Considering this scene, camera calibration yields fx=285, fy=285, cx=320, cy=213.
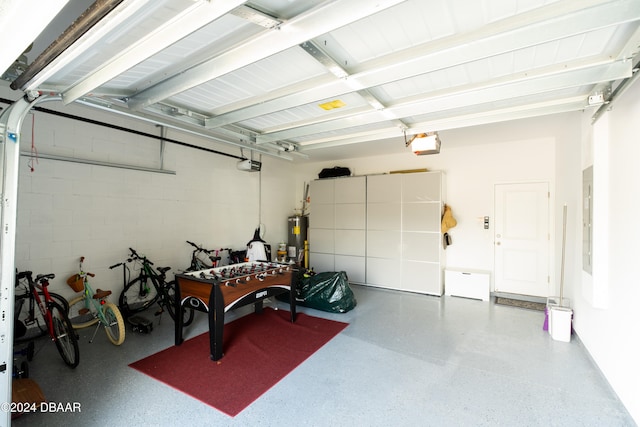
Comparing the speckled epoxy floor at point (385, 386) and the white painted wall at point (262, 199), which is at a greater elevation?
the white painted wall at point (262, 199)

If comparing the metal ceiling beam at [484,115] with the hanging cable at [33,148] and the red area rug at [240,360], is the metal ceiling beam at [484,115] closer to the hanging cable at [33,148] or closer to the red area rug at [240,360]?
the red area rug at [240,360]

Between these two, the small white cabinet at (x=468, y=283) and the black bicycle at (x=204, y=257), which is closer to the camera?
the black bicycle at (x=204, y=257)

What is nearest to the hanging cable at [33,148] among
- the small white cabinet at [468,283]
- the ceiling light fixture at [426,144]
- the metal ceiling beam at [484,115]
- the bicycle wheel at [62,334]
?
the bicycle wheel at [62,334]

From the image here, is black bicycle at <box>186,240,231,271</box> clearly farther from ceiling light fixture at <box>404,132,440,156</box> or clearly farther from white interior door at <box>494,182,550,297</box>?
white interior door at <box>494,182,550,297</box>

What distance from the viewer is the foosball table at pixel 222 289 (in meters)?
2.85

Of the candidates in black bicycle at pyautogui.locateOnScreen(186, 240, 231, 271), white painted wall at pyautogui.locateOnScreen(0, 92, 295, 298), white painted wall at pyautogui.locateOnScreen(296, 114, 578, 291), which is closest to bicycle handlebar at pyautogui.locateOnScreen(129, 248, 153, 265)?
white painted wall at pyautogui.locateOnScreen(0, 92, 295, 298)

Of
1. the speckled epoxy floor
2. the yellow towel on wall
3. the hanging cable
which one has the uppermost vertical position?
the hanging cable

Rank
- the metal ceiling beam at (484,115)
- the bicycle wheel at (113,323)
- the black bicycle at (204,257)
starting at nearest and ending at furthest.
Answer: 1. the metal ceiling beam at (484,115)
2. the bicycle wheel at (113,323)
3. the black bicycle at (204,257)

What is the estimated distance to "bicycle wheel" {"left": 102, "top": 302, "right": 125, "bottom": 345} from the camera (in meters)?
3.11

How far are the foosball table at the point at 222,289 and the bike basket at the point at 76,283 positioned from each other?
1.29m

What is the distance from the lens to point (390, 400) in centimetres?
231

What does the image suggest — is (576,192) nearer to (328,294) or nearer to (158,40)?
(328,294)

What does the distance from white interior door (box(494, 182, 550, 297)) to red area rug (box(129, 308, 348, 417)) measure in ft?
10.9

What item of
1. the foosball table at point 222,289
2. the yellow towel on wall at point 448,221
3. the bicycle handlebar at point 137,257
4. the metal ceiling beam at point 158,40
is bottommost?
the foosball table at point 222,289
